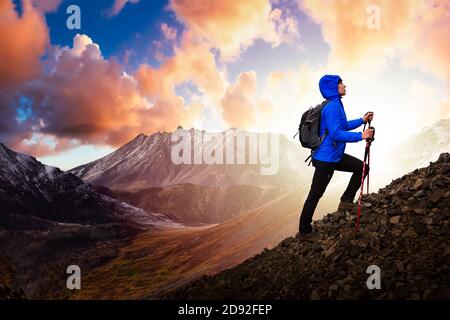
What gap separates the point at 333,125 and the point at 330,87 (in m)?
0.98

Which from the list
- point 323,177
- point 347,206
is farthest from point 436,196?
point 323,177

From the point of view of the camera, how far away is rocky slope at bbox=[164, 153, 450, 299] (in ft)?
23.1

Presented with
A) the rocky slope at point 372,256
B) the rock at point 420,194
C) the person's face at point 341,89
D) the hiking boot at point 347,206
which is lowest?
the rocky slope at point 372,256

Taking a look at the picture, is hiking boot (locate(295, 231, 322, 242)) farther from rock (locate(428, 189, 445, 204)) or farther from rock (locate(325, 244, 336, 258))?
rock (locate(428, 189, 445, 204))

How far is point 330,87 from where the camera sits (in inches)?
343

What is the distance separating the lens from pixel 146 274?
83125 millimetres

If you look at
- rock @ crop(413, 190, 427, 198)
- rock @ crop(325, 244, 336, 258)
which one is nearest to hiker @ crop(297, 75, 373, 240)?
rock @ crop(325, 244, 336, 258)

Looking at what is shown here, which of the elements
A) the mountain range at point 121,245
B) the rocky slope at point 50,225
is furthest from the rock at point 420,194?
the mountain range at point 121,245

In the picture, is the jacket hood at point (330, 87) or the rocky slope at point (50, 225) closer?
the jacket hood at point (330, 87)

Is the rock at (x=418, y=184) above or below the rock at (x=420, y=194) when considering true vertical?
above

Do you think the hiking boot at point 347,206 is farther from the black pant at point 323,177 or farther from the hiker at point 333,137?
the hiker at point 333,137

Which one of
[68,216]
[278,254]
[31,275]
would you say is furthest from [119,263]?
[278,254]

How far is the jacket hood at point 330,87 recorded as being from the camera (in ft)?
28.5
